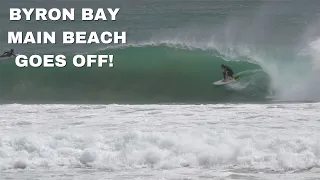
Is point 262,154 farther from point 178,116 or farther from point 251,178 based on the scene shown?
point 178,116

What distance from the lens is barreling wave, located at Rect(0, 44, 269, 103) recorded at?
Answer: 1471 centimetres

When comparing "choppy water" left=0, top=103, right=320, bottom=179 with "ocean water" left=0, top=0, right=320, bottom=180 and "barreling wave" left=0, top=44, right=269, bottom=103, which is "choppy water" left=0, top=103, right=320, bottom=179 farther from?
"barreling wave" left=0, top=44, right=269, bottom=103

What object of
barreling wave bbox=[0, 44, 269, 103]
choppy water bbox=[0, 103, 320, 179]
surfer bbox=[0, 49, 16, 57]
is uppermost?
surfer bbox=[0, 49, 16, 57]

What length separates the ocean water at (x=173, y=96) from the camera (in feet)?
30.9

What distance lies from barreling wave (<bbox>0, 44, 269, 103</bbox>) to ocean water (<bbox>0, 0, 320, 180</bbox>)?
27mm

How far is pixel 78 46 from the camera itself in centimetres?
1407

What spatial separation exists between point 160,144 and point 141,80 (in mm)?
5759

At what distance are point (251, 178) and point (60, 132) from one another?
332 cm

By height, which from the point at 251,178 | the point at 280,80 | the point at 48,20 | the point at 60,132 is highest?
the point at 48,20

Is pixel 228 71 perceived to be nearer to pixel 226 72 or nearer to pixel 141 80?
pixel 226 72

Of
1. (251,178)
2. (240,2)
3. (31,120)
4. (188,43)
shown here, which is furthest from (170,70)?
(251,178)

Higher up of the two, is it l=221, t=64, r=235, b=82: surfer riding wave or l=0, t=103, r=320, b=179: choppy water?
l=221, t=64, r=235, b=82: surfer riding wave

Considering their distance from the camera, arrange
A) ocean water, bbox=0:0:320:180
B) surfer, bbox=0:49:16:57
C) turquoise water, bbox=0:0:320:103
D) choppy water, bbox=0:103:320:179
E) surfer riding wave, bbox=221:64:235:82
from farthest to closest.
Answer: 1. surfer riding wave, bbox=221:64:235:82
2. turquoise water, bbox=0:0:320:103
3. surfer, bbox=0:49:16:57
4. ocean water, bbox=0:0:320:180
5. choppy water, bbox=0:103:320:179

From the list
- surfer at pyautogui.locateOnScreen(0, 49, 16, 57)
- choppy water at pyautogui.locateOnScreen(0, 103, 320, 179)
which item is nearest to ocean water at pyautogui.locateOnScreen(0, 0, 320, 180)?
choppy water at pyautogui.locateOnScreen(0, 103, 320, 179)
